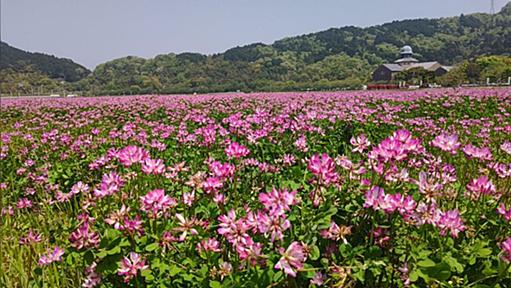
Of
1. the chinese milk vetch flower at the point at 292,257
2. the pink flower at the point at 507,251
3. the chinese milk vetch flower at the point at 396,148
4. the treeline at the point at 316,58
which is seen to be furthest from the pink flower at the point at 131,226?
the treeline at the point at 316,58

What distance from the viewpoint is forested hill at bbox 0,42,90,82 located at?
343 feet

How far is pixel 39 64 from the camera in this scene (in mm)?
112000

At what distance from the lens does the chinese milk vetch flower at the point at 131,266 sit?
5.26 feet

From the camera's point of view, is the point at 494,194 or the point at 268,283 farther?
the point at 494,194

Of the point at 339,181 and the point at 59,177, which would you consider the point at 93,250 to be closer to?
the point at 339,181

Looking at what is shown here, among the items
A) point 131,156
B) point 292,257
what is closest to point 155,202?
point 131,156

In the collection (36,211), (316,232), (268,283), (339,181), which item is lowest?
(36,211)

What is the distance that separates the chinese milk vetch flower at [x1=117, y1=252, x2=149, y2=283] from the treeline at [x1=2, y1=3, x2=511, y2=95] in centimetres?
5281

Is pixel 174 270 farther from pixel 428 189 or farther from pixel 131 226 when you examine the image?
pixel 428 189

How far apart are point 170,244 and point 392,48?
15757 cm

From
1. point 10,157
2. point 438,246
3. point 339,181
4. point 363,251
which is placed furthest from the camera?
point 10,157

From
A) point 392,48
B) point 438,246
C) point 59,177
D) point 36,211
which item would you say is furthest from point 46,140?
point 392,48

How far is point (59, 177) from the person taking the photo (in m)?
3.98

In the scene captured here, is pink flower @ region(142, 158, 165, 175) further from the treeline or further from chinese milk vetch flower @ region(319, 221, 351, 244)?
the treeline
